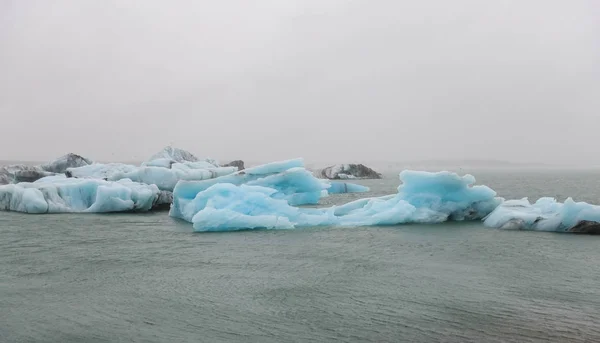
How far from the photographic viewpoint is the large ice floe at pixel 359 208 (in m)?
15.6

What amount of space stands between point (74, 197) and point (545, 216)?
1815 centimetres

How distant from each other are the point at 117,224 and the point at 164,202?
6653 millimetres

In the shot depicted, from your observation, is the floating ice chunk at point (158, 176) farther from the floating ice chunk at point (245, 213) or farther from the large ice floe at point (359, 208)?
the floating ice chunk at point (245, 213)

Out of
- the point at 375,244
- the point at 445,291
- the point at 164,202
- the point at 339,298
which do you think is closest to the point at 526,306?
the point at 445,291

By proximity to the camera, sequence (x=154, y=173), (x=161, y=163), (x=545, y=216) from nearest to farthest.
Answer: (x=545, y=216) < (x=154, y=173) < (x=161, y=163)

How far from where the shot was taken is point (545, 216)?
14.8m

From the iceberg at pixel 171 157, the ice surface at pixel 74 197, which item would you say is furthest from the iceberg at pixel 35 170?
the ice surface at pixel 74 197

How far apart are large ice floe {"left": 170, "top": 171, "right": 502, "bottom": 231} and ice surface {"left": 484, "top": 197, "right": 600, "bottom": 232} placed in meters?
1.14

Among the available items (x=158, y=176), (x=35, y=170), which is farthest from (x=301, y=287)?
(x=35, y=170)

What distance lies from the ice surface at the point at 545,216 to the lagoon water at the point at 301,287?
2.09 ft

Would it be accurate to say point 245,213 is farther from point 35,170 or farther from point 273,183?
point 35,170

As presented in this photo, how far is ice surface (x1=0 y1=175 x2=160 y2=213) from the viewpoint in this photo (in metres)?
20.2

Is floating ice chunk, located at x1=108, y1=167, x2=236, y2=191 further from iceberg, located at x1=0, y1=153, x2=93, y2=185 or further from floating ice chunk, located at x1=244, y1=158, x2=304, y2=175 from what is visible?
iceberg, located at x1=0, y1=153, x2=93, y2=185

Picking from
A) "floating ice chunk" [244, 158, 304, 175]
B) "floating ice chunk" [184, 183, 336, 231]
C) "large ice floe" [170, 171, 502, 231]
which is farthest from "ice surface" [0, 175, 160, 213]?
"floating ice chunk" [184, 183, 336, 231]
